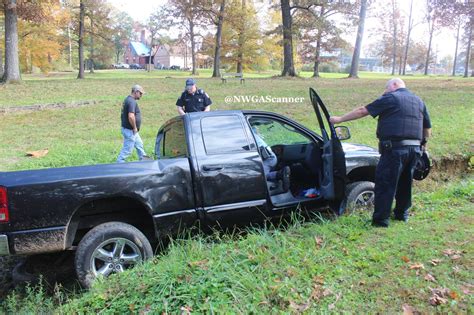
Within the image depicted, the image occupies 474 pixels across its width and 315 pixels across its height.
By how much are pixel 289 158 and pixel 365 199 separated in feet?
3.75

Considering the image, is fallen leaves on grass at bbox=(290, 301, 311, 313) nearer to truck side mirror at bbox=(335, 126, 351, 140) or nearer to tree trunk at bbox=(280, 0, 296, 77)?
truck side mirror at bbox=(335, 126, 351, 140)

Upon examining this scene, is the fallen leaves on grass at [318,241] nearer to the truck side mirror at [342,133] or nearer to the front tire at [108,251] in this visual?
the truck side mirror at [342,133]

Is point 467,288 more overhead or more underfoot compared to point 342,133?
more underfoot

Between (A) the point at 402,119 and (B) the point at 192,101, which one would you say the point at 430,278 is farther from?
(B) the point at 192,101

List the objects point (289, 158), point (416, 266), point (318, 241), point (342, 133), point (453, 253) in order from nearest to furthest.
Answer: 1. point (416, 266)
2. point (453, 253)
3. point (318, 241)
4. point (342, 133)
5. point (289, 158)

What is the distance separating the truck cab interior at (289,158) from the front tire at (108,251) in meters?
1.64

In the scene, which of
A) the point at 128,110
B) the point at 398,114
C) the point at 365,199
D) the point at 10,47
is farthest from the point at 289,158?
the point at 10,47

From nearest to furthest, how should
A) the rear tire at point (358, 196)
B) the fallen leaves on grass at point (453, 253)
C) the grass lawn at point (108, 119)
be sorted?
the fallen leaves on grass at point (453, 253), the rear tire at point (358, 196), the grass lawn at point (108, 119)

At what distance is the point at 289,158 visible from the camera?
215 inches

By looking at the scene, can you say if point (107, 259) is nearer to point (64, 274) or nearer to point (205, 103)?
point (64, 274)

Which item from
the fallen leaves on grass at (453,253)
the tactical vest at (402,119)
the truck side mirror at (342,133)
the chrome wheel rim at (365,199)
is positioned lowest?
the fallen leaves on grass at (453,253)

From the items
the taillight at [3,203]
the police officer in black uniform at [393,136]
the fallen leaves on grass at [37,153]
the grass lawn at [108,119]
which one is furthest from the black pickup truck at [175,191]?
the fallen leaves on grass at [37,153]

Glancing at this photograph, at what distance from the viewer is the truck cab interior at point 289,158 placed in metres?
4.88

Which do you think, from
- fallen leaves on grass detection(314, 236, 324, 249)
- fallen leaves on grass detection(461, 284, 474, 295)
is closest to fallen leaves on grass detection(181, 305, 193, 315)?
fallen leaves on grass detection(314, 236, 324, 249)
